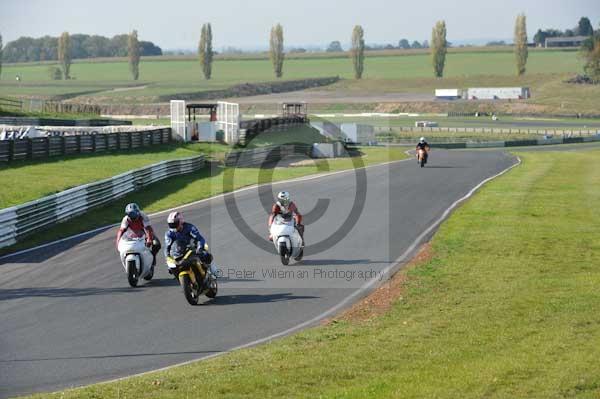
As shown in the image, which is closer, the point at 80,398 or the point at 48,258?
the point at 80,398

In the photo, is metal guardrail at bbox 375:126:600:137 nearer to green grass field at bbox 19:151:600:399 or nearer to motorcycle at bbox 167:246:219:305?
green grass field at bbox 19:151:600:399

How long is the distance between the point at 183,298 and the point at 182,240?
1293mm

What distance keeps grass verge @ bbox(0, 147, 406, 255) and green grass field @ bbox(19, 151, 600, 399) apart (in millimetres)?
10724

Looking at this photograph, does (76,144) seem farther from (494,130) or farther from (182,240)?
(494,130)

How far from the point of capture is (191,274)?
1705 centimetres

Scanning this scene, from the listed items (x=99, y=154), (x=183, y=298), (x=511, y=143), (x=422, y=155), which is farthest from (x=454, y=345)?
(x=511, y=143)

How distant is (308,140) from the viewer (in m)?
74.0

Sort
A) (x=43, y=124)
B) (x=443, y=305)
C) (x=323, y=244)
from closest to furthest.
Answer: (x=443, y=305) → (x=323, y=244) → (x=43, y=124)

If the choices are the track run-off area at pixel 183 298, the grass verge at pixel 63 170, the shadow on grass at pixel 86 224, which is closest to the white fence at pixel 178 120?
the grass verge at pixel 63 170

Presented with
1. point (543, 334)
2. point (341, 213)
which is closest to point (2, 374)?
point (543, 334)

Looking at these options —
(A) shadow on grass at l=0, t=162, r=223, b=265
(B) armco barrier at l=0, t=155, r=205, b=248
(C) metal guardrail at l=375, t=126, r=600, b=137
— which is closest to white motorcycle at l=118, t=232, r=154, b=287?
(A) shadow on grass at l=0, t=162, r=223, b=265

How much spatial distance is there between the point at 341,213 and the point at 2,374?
18.8 metres

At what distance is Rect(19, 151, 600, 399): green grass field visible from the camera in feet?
36.8

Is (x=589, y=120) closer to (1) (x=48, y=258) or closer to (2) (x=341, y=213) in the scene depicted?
(2) (x=341, y=213)
